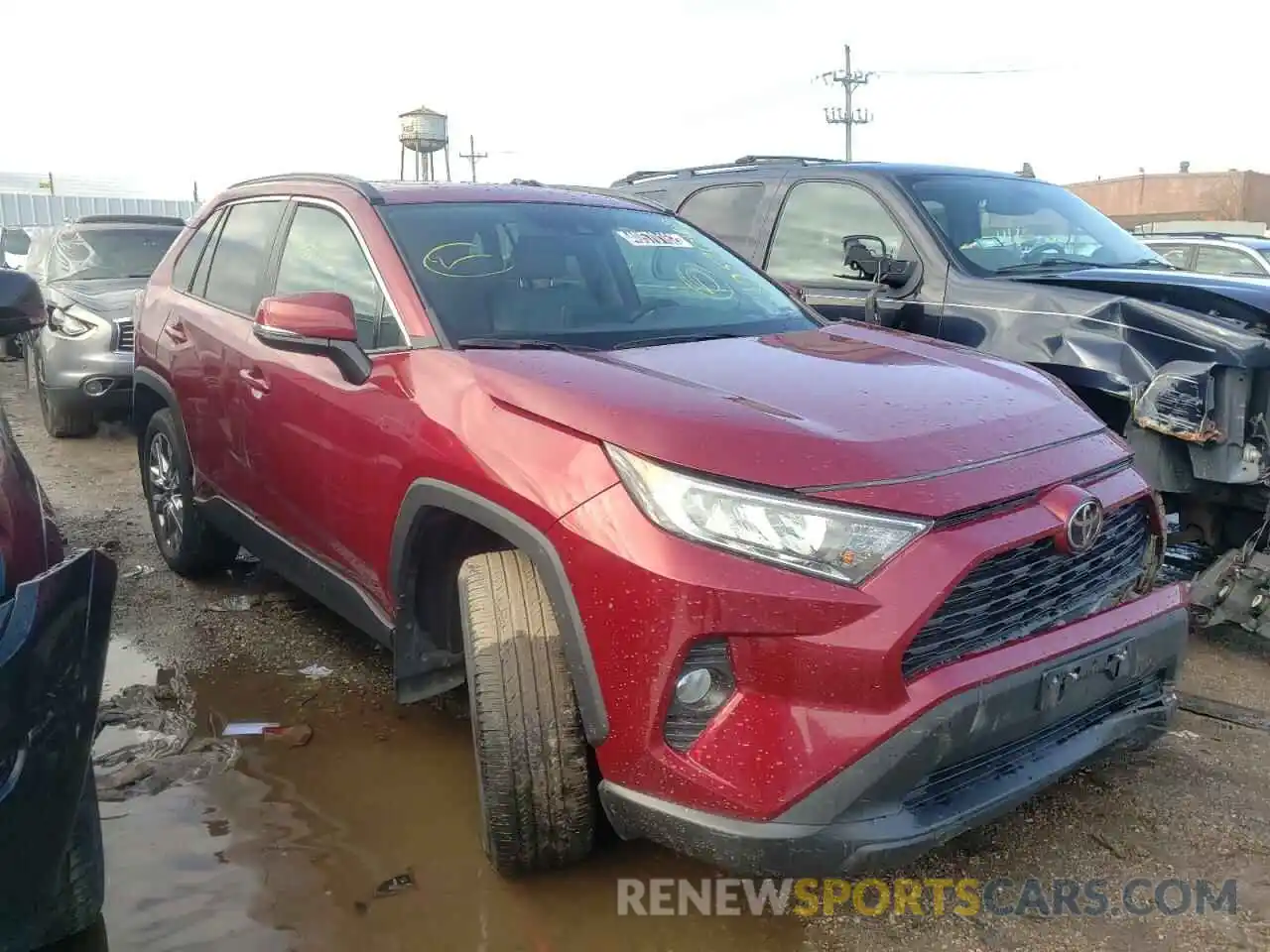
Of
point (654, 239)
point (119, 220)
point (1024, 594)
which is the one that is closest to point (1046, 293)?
point (654, 239)

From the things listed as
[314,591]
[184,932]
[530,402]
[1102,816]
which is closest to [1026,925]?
[1102,816]

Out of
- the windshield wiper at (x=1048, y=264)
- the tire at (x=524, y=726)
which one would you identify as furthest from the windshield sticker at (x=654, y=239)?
the windshield wiper at (x=1048, y=264)

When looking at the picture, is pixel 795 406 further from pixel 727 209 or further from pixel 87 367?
pixel 87 367

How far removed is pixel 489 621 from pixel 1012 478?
1223 mm

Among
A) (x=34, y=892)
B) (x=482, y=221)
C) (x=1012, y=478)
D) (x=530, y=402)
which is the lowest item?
(x=34, y=892)

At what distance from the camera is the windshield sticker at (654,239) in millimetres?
3625

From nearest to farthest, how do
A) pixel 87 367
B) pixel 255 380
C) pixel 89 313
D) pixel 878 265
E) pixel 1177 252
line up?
pixel 255 380 → pixel 878 265 → pixel 87 367 → pixel 89 313 → pixel 1177 252

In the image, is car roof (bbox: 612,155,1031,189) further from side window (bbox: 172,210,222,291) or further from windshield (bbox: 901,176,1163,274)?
Answer: side window (bbox: 172,210,222,291)

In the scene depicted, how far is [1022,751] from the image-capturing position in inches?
91.2

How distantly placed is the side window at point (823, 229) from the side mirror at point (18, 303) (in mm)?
3729

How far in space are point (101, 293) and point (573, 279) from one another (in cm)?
623

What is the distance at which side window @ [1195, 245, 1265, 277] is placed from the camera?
344 inches

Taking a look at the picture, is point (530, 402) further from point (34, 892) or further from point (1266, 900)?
point (1266, 900)

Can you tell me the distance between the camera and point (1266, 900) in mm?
2496
